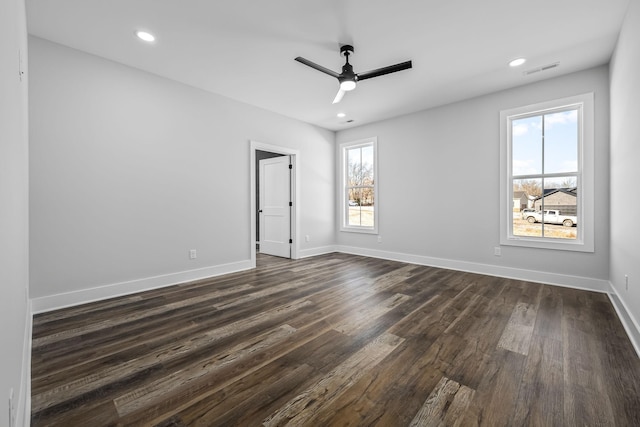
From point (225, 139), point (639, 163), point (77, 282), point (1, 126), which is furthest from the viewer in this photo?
point (225, 139)

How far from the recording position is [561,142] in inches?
145

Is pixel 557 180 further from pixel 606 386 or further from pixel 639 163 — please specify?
pixel 606 386

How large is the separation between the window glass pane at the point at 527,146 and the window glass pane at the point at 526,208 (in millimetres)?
163

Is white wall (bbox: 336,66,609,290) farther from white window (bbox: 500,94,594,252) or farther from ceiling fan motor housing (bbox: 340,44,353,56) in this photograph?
ceiling fan motor housing (bbox: 340,44,353,56)

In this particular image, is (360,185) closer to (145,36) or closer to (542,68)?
(542,68)

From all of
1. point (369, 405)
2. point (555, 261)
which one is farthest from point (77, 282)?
point (555, 261)

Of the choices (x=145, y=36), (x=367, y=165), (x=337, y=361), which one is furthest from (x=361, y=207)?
(x=145, y=36)

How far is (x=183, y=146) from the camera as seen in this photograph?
3820 mm

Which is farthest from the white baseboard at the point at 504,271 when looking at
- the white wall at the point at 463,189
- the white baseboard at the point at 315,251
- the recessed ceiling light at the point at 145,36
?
the recessed ceiling light at the point at 145,36

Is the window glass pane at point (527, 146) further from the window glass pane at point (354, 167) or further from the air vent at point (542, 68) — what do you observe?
the window glass pane at point (354, 167)

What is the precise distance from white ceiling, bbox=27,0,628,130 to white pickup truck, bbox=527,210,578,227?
1.81m

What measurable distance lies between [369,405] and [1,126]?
6.49 ft

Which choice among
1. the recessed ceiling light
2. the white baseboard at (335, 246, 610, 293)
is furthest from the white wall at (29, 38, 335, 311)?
the white baseboard at (335, 246, 610, 293)

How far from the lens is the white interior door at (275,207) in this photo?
563cm
